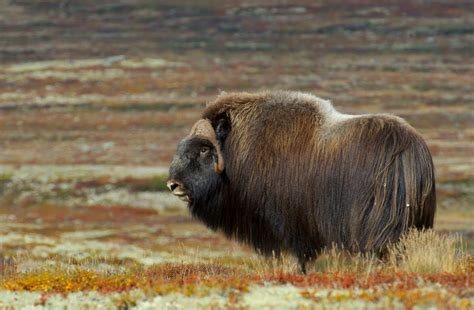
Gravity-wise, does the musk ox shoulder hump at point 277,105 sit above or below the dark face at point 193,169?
above

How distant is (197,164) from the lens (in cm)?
1000

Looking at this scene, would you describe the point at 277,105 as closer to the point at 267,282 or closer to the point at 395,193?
the point at 395,193

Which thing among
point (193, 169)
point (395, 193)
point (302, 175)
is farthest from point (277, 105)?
point (395, 193)

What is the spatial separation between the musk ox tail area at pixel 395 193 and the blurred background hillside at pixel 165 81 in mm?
14770

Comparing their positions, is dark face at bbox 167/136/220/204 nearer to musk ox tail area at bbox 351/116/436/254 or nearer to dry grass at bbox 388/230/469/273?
musk ox tail area at bbox 351/116/436/254

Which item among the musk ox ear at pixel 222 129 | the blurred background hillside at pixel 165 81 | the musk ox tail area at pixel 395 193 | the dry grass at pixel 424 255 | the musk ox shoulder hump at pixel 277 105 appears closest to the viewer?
the dry grass at pixel 424 255

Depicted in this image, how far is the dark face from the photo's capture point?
9.94 meters

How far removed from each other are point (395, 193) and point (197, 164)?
Answer: 2292mm

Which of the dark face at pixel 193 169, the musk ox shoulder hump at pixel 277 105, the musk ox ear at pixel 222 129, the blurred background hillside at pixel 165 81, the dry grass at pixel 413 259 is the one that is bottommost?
the blurred background hillside at pixel 165 81

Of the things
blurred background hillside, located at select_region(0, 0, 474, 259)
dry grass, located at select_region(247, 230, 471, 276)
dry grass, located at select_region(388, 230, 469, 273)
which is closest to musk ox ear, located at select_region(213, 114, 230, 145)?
dry grass, located at select_region(247, 230, 471, 276)

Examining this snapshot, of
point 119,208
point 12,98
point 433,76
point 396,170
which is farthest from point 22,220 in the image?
point 433,76

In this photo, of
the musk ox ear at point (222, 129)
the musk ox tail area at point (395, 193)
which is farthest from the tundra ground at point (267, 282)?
the musk ox ear at point (222, 129)

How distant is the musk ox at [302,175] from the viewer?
865 cm

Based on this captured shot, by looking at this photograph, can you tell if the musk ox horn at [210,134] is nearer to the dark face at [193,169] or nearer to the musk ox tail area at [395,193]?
the dark face at [193,169]
